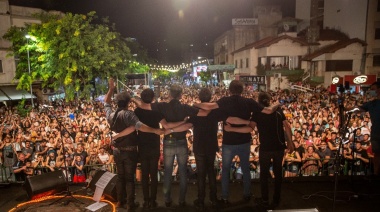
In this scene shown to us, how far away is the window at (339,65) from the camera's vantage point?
27.2 metres

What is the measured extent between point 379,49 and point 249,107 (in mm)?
28260

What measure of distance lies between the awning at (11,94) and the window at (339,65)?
27.0 metres

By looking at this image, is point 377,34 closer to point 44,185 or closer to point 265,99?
point 265,99

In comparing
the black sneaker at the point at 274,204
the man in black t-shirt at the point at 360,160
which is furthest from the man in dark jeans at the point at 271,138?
the man in black t-shirt at the point at 360,160

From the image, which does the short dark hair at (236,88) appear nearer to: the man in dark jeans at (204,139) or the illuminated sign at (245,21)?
the man in dark jeans at (204,139)

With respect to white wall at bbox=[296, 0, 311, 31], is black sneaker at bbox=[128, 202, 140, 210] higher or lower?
lower

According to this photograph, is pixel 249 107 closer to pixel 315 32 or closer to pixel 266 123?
pixel 266 123

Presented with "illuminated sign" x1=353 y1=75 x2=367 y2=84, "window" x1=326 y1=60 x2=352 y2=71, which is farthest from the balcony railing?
"illuminated sign" x1=353 y1=75 x2=367 y2=84

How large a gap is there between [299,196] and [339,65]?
85.6 ft

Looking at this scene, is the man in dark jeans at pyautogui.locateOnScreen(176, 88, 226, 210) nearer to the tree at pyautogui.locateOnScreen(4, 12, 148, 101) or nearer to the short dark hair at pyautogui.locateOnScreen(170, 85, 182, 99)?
the short dark hair at pyautogui.locateOnScreen(170, 85, 182, 99)

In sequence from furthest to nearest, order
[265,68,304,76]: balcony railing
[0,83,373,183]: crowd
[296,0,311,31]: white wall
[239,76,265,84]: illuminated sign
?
[296,0,311,31]: white wall
[265,68,304,76]: balcony railing
[239,76,265,84]: illuminated sign
[0,83,373,183]: crowd

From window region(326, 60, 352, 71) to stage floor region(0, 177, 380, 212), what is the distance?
24.6m

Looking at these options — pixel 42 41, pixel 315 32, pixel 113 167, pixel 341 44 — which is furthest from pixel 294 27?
pixel 113 167

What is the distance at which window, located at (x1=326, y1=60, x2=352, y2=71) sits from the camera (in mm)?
27234
